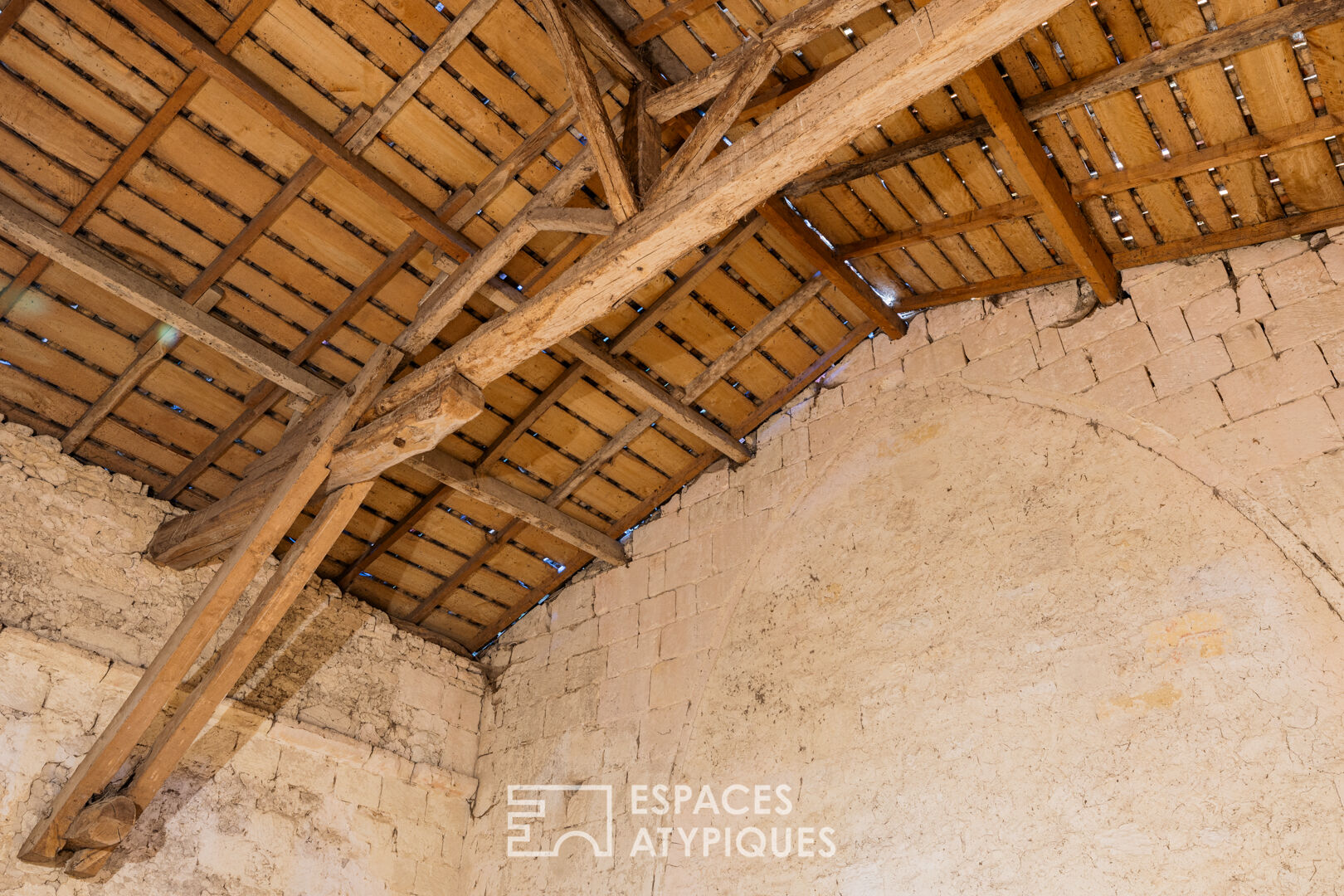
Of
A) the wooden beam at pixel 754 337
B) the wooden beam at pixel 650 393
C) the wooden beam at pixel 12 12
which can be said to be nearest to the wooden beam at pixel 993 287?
the wooden beam at pixel 754 337

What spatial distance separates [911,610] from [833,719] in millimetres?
560

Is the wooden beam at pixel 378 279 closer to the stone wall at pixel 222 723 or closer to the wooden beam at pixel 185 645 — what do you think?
the stone wall at pixel 222 723

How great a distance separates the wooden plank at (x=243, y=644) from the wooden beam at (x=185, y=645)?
0.09m

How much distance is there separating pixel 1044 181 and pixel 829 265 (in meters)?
1.02

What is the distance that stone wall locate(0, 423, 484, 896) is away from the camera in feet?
13.2

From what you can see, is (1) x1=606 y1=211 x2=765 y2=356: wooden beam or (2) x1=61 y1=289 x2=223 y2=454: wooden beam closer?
(2) x1=61 y1=289 x2=223 y2=454: wooden beam

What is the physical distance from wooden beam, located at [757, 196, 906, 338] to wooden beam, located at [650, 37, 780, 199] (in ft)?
2.92

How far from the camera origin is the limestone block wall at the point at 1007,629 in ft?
10.8

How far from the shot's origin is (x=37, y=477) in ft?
14.1

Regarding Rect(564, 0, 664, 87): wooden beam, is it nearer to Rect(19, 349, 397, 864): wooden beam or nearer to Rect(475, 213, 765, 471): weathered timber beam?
Rect(475, 213, 765, 471): weathered timber beam

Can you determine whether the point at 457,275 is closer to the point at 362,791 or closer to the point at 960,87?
the point at 960,87

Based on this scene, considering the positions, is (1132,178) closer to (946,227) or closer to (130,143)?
(946,227)

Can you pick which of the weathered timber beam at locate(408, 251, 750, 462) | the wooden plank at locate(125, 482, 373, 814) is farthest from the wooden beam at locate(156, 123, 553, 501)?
the wooden plank at locate(125, 482, 373, 814)

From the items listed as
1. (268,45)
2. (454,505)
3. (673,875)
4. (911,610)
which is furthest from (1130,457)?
(268,45)
